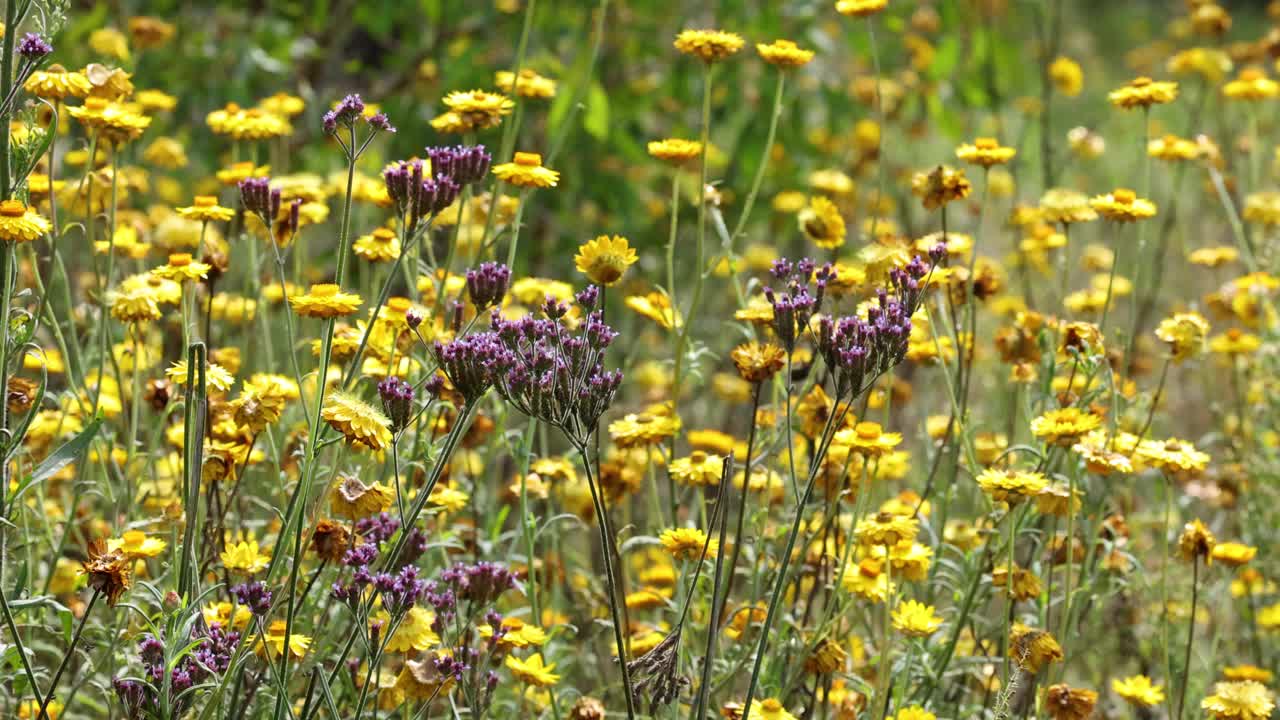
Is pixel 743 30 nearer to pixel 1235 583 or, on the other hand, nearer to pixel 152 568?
pixel 1235 583

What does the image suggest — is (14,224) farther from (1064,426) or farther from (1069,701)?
(1069,701)

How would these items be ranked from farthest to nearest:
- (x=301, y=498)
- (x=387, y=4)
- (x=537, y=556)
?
(x=387, y=4) → (x=537, y=556) → (x=301, y=498)

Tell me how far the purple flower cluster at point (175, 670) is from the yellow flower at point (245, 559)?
20 cm

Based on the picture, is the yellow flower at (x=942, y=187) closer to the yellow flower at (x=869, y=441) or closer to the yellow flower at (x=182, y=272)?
the yellow flower at (x=869, y=441)

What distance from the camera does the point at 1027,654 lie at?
2039 millimetres

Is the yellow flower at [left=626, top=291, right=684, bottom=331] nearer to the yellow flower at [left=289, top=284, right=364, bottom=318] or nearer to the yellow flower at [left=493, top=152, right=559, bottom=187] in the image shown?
the yellow flower at [left=493, top=152, right=559, bottom=187]

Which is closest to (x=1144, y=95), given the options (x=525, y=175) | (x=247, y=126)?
(x=525, y=175)

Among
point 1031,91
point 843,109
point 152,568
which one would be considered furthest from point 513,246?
point 1031,91

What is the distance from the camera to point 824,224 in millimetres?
2619

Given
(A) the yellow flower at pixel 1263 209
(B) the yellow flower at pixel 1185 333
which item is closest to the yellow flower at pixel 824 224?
(B) the yellow flower at pixel 1185 333

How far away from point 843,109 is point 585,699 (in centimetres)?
266

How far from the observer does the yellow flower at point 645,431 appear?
91.6 inches

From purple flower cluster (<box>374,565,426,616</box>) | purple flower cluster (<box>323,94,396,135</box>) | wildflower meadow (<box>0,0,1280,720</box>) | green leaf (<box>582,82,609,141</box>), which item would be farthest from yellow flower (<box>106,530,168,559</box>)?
green leaf (<box>582,82,609,141</box>)

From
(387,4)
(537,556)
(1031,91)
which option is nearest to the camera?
(537,556)
